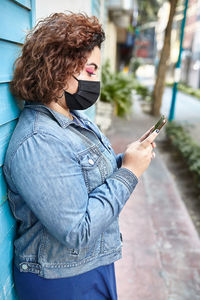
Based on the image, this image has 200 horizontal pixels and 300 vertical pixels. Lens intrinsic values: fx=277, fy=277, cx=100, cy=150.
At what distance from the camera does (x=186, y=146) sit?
20.0 ft

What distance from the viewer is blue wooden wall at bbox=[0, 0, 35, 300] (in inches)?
44.9

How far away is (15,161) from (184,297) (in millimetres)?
2283

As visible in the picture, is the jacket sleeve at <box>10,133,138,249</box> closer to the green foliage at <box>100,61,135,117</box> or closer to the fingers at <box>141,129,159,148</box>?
the fingers at <box>141,129,159,148</box>

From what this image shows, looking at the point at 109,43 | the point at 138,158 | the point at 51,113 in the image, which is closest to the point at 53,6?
the point at 51,113

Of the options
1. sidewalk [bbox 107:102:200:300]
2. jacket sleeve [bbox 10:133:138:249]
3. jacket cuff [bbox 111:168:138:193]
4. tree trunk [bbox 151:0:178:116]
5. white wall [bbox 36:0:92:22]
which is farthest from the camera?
tree trunk [bbox 151:0:178:116]

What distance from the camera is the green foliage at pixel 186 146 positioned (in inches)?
195

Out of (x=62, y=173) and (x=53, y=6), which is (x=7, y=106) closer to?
(x=62, y=173)

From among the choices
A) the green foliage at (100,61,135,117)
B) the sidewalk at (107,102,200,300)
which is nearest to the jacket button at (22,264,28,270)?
the sidewalk at (107,102,200,300)

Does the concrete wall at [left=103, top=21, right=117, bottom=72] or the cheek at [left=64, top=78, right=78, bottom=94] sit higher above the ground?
the concrete wall at [left=103, top=21, right=117, bottom=72]

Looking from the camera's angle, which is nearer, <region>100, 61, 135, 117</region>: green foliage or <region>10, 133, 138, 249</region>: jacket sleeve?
<region>10, 133, 138, 249</region>: jacket sleeve

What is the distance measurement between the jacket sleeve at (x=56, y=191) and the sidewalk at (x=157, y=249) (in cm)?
170

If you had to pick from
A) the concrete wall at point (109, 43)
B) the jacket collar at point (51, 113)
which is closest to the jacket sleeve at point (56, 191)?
the jacket collar at point (51, 113)

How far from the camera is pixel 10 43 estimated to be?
1.22 metres

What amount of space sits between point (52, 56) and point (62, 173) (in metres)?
0.46
